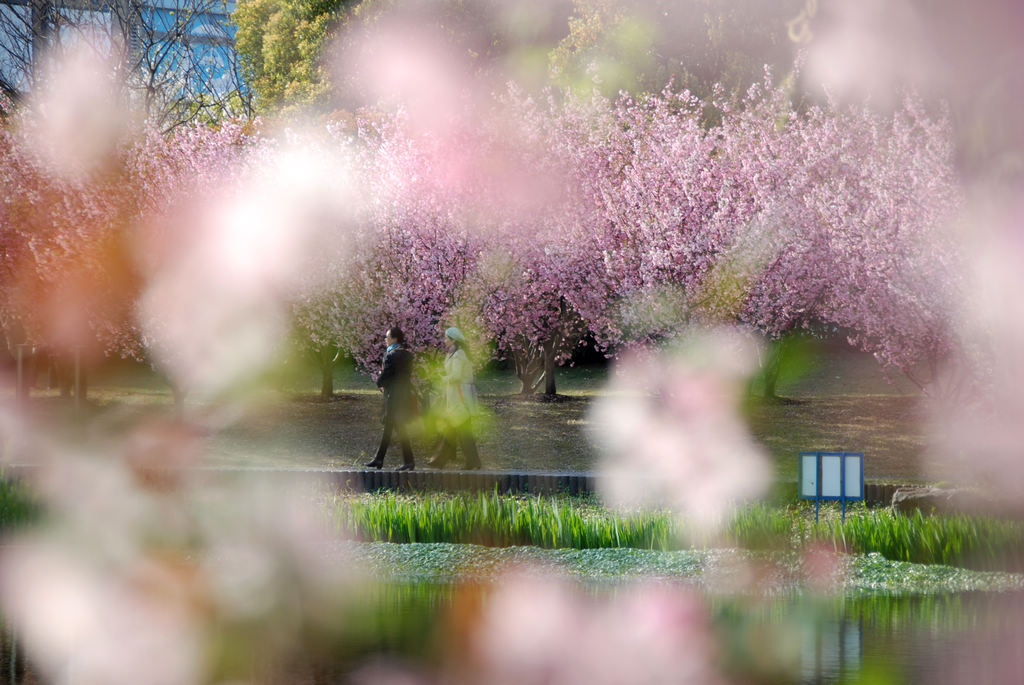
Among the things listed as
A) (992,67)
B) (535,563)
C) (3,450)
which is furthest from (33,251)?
(992,67)

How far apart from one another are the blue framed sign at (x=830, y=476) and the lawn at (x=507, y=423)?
8115 mm

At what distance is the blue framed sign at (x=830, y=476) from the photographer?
13344 mm

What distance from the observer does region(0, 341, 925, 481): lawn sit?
23.9m

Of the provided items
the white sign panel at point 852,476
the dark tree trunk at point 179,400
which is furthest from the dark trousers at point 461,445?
the dark tree trunk at point 179,400

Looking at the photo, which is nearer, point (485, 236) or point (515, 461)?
point (515, 461)

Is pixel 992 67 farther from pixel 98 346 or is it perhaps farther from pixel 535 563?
pixel 98 346

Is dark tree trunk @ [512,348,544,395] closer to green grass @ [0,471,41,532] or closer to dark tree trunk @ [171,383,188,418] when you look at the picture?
dark tree trunk @ [171,383,188,418]

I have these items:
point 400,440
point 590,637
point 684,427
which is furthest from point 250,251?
point 590,637

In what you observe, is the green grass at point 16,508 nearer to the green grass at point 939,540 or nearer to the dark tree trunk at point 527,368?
the green grass at point 939,540

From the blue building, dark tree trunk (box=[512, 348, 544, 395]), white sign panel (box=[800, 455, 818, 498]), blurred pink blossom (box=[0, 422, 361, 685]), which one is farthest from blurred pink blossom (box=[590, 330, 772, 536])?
the blue building

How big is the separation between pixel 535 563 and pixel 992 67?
218 inches

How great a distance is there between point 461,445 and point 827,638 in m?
11.3

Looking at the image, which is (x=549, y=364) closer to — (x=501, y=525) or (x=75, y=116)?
(x=75, y=116)

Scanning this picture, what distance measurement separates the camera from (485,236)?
26.8m
